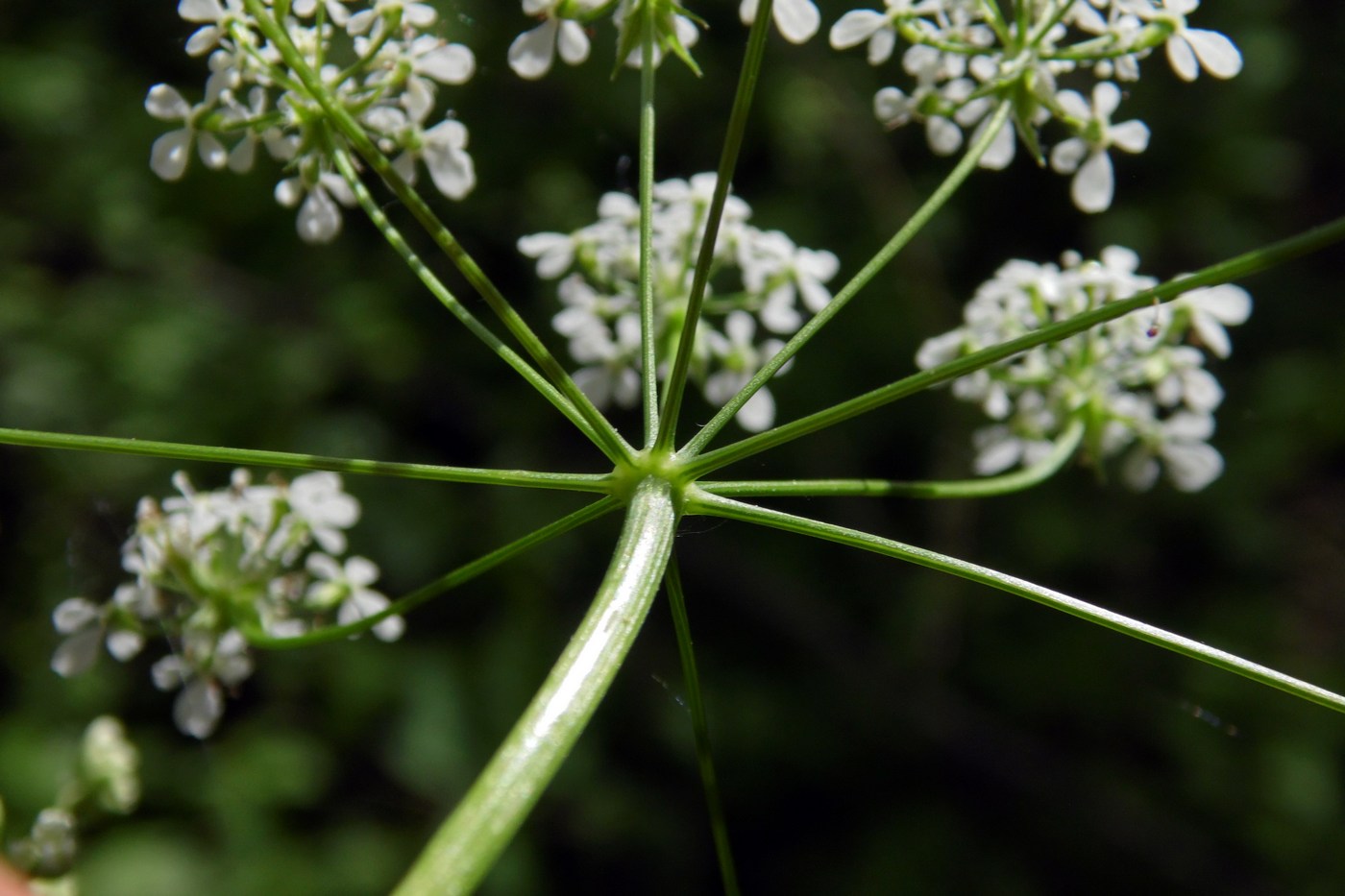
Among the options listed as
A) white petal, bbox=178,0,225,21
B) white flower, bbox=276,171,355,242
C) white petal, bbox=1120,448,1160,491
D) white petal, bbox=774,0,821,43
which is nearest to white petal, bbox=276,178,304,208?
white flower, bbox=276,171,355,242

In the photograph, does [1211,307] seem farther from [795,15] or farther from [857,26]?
[795,15]

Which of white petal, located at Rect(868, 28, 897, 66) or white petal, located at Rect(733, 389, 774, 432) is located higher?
white petal, located at Rect(868, 28, 897, 66)

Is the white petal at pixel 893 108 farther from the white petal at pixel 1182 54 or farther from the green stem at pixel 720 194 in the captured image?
the green stem at pixel 720 194

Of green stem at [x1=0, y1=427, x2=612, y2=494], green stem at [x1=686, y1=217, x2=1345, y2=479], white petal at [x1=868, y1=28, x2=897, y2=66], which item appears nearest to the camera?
green stem at [x1=686, y1=217, x2=1345, y2=479]

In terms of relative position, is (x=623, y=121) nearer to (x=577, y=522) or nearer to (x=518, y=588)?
(x=518, y=588)

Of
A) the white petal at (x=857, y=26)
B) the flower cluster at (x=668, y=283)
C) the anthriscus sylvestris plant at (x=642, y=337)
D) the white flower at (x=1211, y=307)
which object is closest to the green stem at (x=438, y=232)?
the anthriscus sylvestris plant at (x=642, y=337)

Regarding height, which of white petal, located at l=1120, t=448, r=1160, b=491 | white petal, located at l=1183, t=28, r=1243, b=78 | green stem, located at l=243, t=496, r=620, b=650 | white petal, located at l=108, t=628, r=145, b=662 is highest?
white petal, located at l=1183, t=28, r=1243, b=78

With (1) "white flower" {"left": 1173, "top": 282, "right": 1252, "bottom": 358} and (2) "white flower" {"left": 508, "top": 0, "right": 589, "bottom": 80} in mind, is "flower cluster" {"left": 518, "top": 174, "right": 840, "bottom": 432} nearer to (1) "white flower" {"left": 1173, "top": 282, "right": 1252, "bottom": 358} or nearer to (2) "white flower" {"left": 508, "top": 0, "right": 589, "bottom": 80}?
(2) "white flower" {"left": 508, "top": 0, "right": 589, "bottom": 80}
